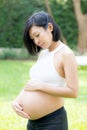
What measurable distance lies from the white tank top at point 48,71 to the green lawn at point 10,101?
99.2 inches

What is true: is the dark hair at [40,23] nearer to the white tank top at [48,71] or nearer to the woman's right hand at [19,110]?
the white tank top at [48,71]

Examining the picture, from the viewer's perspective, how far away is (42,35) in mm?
2854

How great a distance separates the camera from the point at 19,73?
12906mm

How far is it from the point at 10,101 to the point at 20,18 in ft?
40.1

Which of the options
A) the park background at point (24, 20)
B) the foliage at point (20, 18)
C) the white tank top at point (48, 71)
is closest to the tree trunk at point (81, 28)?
the park background at point (24, 20)

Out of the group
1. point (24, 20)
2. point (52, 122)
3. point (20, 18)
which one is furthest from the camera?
point (20, 18)

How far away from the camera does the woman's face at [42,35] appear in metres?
2.85

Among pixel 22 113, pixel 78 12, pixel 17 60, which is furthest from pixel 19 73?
pixel 22 113

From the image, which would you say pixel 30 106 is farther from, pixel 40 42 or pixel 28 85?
pixel 40 42

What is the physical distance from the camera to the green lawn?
555 cm

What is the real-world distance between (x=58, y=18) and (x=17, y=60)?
313 cm

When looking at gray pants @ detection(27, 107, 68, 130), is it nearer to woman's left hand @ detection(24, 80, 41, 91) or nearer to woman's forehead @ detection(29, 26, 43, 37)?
woman's left hand @ detection(24, 80, 41, 91)

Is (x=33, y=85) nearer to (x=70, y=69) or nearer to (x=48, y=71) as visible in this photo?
(x=48, y=71)

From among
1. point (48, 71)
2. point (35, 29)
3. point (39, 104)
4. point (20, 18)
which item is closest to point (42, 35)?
point (35, 29)
